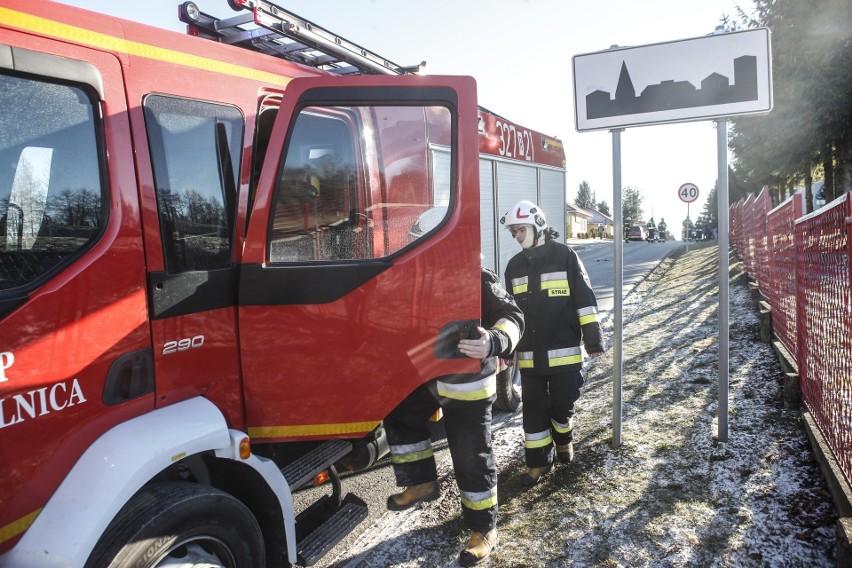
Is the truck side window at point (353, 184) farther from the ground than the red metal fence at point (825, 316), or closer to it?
farther from the ground

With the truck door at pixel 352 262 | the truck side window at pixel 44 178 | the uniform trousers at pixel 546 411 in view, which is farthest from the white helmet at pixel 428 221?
the uniform trousers at pixel 546 411

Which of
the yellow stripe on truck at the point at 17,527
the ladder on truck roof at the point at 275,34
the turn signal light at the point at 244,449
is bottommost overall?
the yellow stripe on truck at the point at 17,527

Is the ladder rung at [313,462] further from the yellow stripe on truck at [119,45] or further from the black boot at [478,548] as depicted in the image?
the yellow stripe on truck at [119,45]

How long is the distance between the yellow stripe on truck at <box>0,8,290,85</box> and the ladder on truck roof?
14.2 inches

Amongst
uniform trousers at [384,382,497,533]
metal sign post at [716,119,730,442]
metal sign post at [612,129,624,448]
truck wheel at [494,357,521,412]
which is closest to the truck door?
uniform trousers at [384,382,497,533]

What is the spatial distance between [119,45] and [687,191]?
22.5 m

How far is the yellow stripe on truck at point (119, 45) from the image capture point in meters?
1.74

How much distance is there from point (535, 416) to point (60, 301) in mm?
2857

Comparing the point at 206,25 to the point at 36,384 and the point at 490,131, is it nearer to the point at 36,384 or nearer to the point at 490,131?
the point at 36,384

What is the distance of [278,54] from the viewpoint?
127 inches

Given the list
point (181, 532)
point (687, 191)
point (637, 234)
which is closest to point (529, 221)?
point (181, 532)

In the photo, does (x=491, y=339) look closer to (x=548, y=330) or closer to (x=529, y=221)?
(x=548, y=330)

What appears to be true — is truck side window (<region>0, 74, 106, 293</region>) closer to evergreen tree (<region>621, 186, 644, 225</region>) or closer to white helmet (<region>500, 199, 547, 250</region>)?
white helmet (<region>500, 199, 547, 250</region>)

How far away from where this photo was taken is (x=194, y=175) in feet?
7.33
